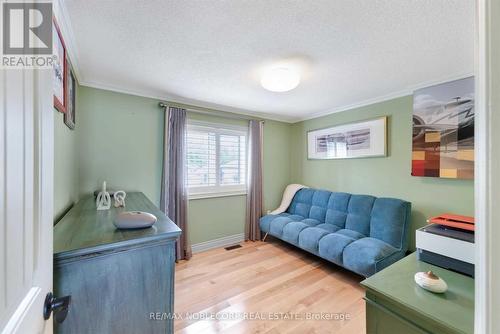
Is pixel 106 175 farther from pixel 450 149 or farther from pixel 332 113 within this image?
pixel 450 149

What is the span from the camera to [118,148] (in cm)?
248

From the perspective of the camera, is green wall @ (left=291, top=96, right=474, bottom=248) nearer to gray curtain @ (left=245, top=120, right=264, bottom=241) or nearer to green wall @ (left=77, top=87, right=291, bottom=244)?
gray curtain @ (left=245, top=120, right=264, bottom=241)

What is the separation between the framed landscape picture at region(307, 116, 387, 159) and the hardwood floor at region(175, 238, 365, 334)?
61.2 inches

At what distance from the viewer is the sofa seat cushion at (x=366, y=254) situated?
204 cm

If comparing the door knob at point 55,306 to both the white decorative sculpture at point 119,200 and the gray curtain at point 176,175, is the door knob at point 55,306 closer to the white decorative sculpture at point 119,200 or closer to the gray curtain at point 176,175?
the white decorative sculpture at point 119,200

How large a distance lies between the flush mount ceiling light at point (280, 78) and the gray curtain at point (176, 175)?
1.33 metres

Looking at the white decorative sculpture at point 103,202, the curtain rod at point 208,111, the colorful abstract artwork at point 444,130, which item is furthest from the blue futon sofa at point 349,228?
the white decorative sculpture at point 103,202

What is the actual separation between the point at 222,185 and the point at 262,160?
2.72 ft

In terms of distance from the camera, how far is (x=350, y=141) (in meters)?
3.06

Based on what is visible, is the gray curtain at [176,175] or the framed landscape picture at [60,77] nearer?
the framed landscape picture at [60,77]

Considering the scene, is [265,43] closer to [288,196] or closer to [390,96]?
[390,96]

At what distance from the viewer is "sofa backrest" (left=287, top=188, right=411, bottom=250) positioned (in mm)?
2342

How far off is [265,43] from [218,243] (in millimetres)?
2724
